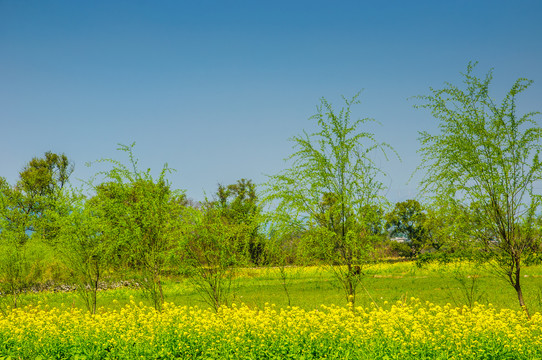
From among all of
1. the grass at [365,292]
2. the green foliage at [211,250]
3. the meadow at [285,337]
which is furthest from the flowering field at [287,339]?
the grass at [365,292]

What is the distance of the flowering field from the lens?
239 inches

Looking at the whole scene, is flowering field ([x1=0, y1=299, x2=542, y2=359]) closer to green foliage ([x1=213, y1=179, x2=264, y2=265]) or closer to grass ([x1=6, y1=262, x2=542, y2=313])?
green foliage ([x1=213, y1=179, x2=264, y2=265])

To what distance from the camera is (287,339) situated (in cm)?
649

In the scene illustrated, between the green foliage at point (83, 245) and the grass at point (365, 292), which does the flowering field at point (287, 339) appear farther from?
the grass at point (365, 292)

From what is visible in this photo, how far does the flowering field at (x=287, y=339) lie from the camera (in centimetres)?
607

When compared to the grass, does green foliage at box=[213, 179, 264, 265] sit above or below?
above

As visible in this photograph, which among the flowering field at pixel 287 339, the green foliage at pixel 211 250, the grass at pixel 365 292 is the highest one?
the green foliage at pixel 211 250

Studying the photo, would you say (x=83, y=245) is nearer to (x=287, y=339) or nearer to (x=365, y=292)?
(x=287, y=339)

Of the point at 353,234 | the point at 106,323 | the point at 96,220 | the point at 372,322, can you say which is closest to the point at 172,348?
the point at 106,323

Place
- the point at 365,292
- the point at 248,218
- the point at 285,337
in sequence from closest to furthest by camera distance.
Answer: the point at 285,337 < the point at 248,218 < the point at 365,292

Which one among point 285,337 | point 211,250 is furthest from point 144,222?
point 285,337

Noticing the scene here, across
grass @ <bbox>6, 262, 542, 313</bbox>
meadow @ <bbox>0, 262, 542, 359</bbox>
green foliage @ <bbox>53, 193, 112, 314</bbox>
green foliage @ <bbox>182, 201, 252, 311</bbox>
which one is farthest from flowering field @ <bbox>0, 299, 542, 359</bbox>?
grass @ <bbox>6, 262, 542, 313</bbox>

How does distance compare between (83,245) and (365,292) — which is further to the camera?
(365,292)

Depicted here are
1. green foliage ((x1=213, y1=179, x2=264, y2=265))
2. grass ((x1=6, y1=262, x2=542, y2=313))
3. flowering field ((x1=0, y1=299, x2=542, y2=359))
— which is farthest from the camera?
grass ((x1=6, y1=262, x2=542, y2=313))
